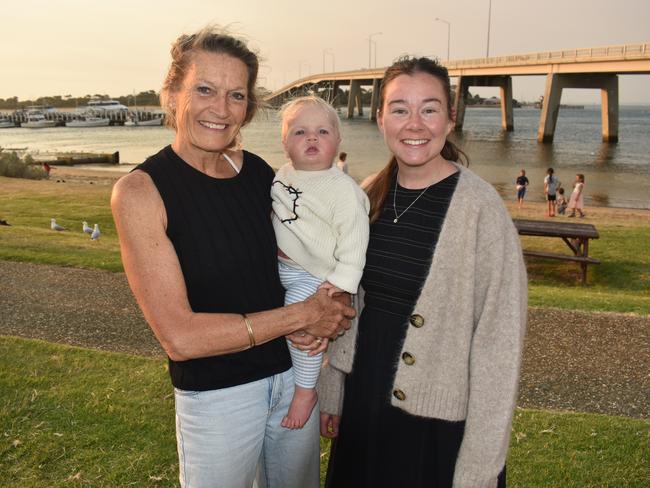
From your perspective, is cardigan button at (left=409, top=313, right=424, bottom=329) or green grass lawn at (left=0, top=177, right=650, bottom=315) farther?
green grass lawn at (left=0, top=177, right=650, bottom=315)

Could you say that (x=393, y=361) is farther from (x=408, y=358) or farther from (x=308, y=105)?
(x=308, y=105)

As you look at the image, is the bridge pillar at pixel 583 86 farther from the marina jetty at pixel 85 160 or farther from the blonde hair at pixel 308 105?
the blonde hair at pixel 308 105

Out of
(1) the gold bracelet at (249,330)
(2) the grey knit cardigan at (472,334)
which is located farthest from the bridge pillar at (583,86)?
(1) the gold bracelet at (249,330)

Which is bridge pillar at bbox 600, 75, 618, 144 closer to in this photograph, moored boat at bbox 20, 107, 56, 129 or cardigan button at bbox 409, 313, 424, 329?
cardigan button at bbox 409, 313, 424, 329

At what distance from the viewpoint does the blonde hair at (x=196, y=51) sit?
2037mm

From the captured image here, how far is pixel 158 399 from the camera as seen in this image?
13.7 ft

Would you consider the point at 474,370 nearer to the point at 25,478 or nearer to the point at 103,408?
the point at 25,478

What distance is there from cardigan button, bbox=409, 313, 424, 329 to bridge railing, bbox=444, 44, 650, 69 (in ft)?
146

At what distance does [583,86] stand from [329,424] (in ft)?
201

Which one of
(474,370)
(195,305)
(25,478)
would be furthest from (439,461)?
(25,478)

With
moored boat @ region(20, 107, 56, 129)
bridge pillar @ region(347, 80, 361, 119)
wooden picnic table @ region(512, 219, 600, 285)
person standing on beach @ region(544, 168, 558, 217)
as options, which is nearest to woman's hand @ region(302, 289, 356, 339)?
wooden picnic table @ region(512, 219, 600, 285)

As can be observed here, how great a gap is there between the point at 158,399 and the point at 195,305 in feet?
8.12

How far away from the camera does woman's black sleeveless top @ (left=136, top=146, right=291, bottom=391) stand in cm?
197

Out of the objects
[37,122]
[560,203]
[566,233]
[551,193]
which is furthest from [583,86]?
[37,122]
